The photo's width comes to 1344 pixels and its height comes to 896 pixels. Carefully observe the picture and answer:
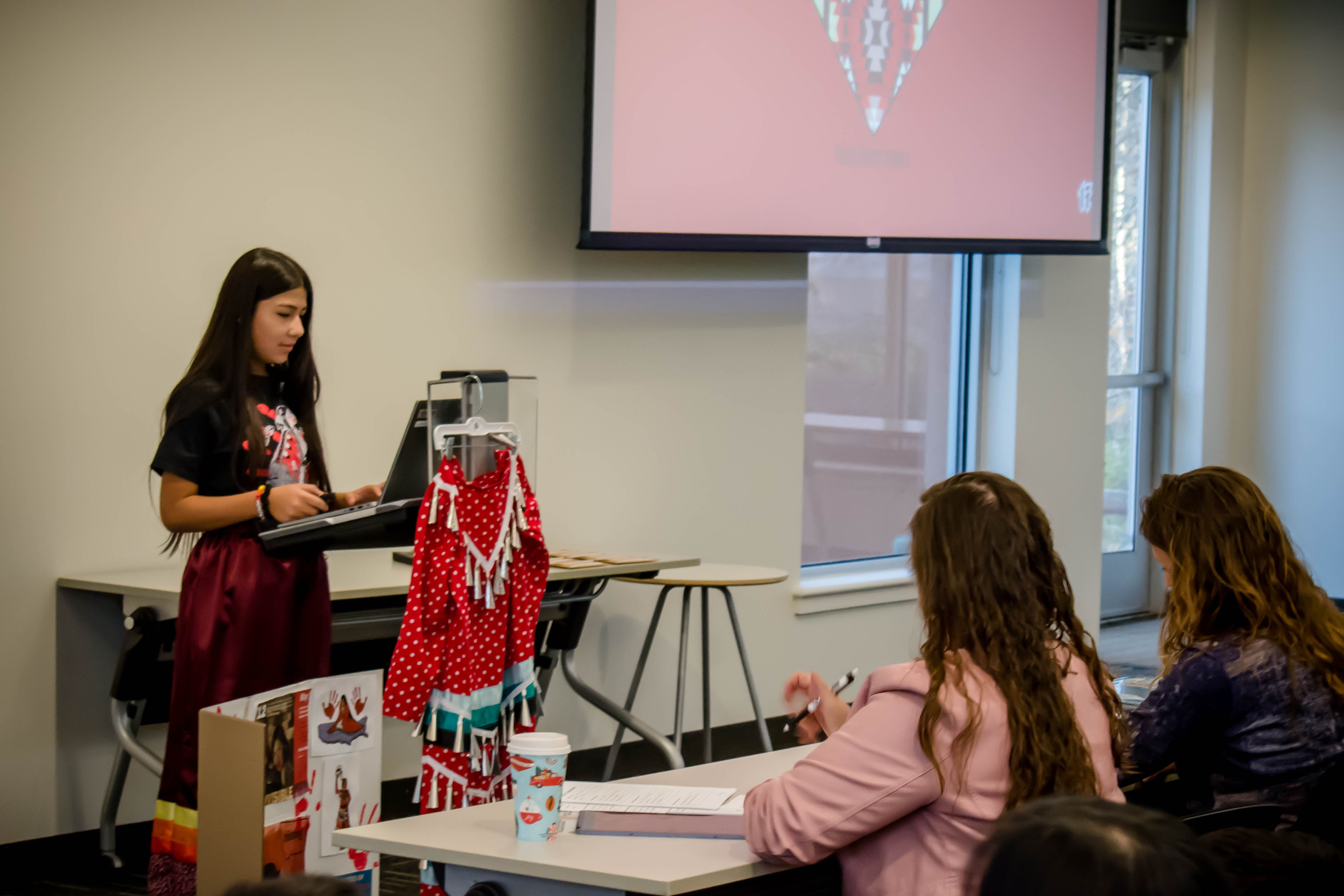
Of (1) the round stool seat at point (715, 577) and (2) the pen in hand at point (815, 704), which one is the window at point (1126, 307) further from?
(2) the pen in hand at point (815, 704)

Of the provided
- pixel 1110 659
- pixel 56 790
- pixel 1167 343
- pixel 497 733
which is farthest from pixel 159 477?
pixel 1167 343

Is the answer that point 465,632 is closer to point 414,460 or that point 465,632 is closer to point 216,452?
point 414,460

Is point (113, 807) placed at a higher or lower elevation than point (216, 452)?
lower

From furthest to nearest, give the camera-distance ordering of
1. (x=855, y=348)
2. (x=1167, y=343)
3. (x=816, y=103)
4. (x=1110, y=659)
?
(x=1167, y=343)
(x=1110, y=659)
(x=855, y=348)
(x=816, y=103)

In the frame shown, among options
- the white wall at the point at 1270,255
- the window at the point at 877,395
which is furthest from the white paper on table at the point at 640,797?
the white wall at the point at 1270,255

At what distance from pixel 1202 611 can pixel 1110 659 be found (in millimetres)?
3711

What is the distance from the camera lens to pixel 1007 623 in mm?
1476

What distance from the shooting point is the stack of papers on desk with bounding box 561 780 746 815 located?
162 centimetres

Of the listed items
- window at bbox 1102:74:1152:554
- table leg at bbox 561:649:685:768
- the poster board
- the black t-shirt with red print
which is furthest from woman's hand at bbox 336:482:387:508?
window at bbox 1102:74:1152:554

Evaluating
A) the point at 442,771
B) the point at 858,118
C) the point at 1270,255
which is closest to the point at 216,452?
the point at 442,771

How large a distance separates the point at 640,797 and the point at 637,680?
2.06m

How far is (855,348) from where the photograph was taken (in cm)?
482

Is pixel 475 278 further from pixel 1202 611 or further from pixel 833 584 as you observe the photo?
pixel 1202 611

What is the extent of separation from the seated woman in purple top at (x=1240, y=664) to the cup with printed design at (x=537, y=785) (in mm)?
891
